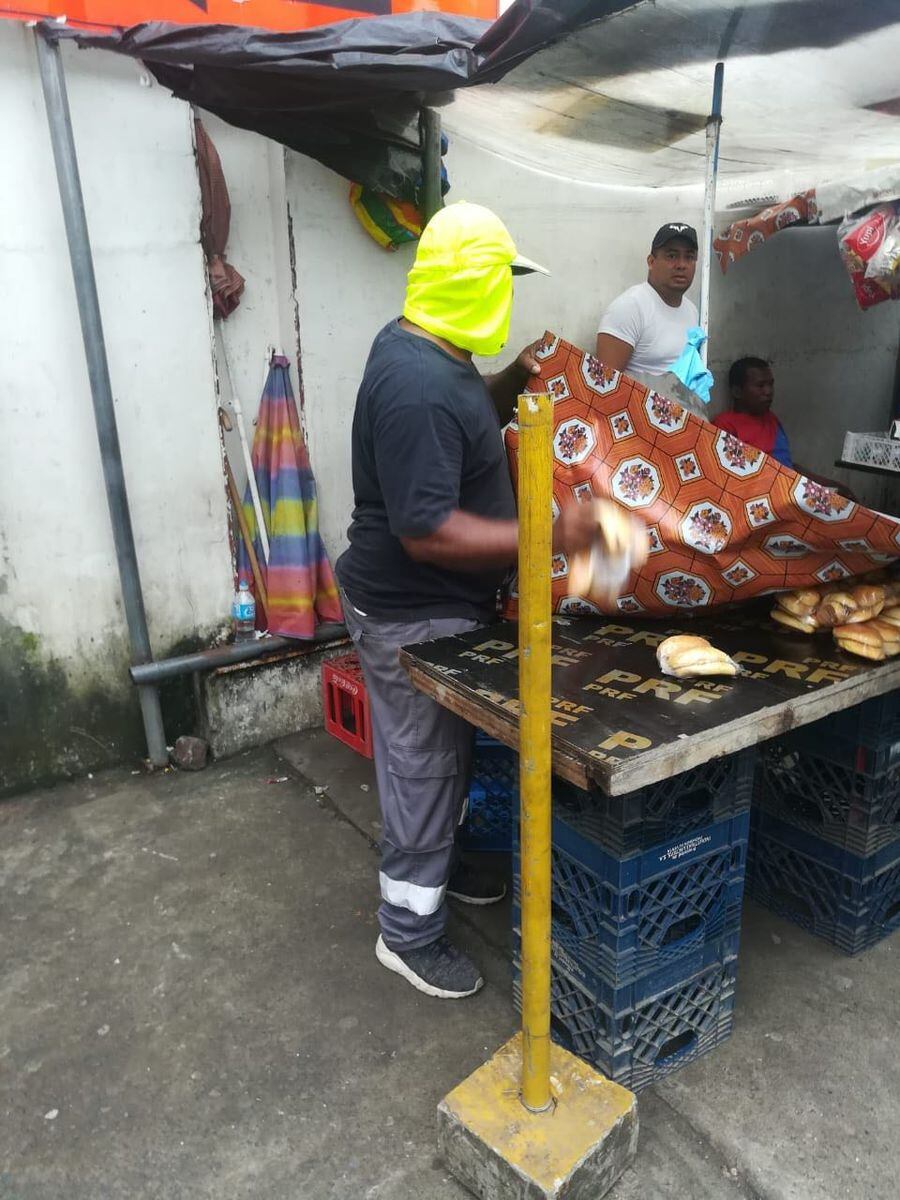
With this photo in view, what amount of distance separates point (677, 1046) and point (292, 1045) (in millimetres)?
1033

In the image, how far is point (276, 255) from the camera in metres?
3.86

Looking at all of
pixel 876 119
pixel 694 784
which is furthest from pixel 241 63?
pixel 694 784

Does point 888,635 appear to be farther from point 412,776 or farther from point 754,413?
point 754,413

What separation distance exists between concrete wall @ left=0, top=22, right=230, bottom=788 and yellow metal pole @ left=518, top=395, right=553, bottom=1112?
250cm

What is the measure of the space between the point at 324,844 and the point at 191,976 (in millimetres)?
766

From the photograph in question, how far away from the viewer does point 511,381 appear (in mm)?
2850

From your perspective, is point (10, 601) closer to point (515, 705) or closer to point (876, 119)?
point (515, 705)

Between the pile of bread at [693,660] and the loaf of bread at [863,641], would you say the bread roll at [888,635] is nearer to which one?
the loaf of bread at [863,641]

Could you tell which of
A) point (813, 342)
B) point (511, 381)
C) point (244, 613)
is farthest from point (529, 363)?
point (813, 342)

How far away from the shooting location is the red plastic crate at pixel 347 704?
3693 mm

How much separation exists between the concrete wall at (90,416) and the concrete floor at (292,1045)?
27.9 inches

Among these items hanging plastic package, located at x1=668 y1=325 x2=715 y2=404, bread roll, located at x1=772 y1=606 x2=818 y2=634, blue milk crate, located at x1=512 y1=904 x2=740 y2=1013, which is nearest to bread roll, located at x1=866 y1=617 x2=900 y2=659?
bread roll, located at x1=772 y1=606 x2=818 y2=634

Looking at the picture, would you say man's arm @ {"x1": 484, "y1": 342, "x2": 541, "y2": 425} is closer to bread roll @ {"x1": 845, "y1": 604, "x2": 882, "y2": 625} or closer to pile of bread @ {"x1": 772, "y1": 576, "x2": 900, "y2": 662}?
pile of bread @ {"x1": 772, "y1": 576, "x2": 900, "y2": 662}

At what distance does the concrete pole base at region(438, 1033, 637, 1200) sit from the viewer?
1841mm
